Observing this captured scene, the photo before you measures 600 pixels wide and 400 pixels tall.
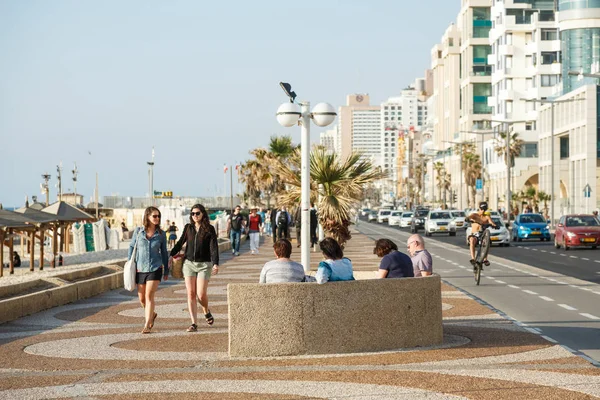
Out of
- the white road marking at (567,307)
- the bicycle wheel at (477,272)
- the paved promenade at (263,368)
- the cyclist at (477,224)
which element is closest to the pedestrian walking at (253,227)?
the cyclist at (477,224)

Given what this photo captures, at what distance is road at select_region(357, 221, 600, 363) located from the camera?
14672mm

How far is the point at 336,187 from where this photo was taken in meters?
28.6

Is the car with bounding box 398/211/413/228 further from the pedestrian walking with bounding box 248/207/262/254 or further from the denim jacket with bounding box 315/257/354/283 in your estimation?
the denim jacket with bounding box 315/257/354/283

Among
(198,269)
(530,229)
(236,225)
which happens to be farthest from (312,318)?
(530,229)

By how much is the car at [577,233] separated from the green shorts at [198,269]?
99.9ft

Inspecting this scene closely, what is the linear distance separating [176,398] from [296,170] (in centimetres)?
1935

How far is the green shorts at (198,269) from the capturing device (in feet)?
50.0

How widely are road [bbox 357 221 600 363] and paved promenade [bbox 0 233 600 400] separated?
66cm

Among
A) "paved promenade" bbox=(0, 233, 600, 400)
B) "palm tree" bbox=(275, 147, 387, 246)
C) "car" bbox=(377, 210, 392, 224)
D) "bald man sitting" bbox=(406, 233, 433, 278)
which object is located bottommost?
"car" bbox=(377, 210, 392, 224)

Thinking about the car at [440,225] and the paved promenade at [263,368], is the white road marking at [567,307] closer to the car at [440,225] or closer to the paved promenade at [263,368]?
the paved promenade at [263,368]

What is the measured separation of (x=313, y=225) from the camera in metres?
42.8

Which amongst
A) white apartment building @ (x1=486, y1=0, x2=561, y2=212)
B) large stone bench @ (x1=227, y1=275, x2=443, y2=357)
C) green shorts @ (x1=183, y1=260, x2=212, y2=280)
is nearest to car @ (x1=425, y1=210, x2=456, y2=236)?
green shorts @ (x1=183, y1=260, x2=212, y2=280)

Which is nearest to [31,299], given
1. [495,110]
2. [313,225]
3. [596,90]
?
[313,225]

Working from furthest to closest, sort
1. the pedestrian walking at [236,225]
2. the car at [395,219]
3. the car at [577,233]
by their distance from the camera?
the car at [395,219] < the car at [577,233] < the pedestrian walking at [236,225]
